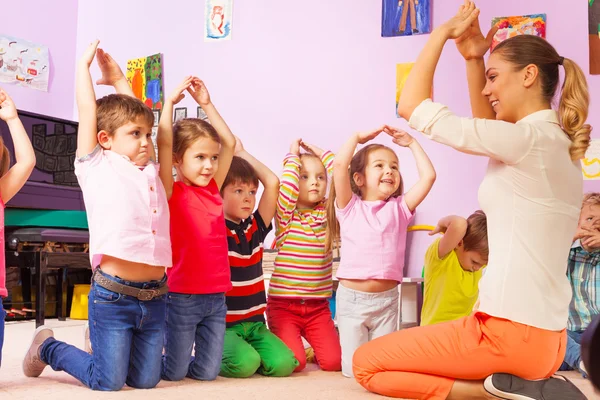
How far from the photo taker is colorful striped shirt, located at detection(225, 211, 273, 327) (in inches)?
94.1

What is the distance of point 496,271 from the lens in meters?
1.68

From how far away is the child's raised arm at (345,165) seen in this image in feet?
7.88

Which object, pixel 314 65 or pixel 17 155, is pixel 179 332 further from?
pixel 314 65

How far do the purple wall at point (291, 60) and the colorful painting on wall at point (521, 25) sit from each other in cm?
3

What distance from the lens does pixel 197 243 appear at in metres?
2.14

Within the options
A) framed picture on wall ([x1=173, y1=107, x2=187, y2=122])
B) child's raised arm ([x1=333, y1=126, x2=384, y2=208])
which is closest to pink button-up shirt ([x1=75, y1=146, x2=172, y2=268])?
child's raised arm ([x1=333, y1=126, x2=384, y2=208])

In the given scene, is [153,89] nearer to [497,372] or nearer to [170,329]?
[170,329]

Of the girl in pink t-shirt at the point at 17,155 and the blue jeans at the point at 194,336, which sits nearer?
the girl in pink t-shirt at the point at 17,155

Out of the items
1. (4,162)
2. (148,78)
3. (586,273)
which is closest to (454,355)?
(586,273)

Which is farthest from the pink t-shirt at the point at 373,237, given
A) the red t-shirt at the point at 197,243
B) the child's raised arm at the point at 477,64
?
the child's raised arm at the point at 477,64

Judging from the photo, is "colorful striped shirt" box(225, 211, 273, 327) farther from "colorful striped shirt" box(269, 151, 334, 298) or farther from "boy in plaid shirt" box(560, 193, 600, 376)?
"boy in plaid shirt" box(560, 193, 600, 376)

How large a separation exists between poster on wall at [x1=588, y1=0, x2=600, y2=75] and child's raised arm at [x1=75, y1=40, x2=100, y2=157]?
84.8 inches

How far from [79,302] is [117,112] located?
7.24 feet

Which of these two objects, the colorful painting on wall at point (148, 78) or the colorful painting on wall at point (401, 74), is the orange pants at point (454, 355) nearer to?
the colorful painting on wall at point (401, 74)
